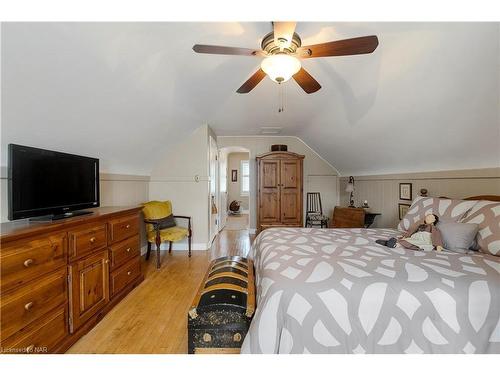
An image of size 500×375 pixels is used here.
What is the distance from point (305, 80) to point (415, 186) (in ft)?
8.35

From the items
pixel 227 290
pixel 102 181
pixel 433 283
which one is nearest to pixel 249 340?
pixel 227 290

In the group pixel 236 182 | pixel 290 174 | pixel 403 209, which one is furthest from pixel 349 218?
pixel 236 182

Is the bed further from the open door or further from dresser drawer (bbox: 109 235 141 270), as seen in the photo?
the open door

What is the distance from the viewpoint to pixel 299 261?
1.55 meters

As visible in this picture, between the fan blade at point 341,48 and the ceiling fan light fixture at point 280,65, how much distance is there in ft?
0.25

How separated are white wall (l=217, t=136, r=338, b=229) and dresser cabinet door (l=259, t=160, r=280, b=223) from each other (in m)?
0.79

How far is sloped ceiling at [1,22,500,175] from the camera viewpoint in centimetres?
149

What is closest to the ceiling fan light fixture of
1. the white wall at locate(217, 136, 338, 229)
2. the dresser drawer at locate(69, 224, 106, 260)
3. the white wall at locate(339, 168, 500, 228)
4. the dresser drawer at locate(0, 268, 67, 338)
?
the dresser drawer at locate(69, 224, 106, 260)

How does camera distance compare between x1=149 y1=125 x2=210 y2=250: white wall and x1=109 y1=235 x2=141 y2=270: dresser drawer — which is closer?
x1=109 y1=235 x2=141 y2=270: dresser drawer

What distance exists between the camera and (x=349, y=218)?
4137 millimetres

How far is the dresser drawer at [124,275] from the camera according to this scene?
2.15 m

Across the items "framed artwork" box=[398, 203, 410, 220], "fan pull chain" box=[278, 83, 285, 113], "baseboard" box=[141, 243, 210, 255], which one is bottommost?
"baseboard" box=[141, 243, 210, 255]

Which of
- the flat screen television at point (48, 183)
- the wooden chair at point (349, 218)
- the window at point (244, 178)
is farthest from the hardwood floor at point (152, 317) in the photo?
the window at point (244, 178)
